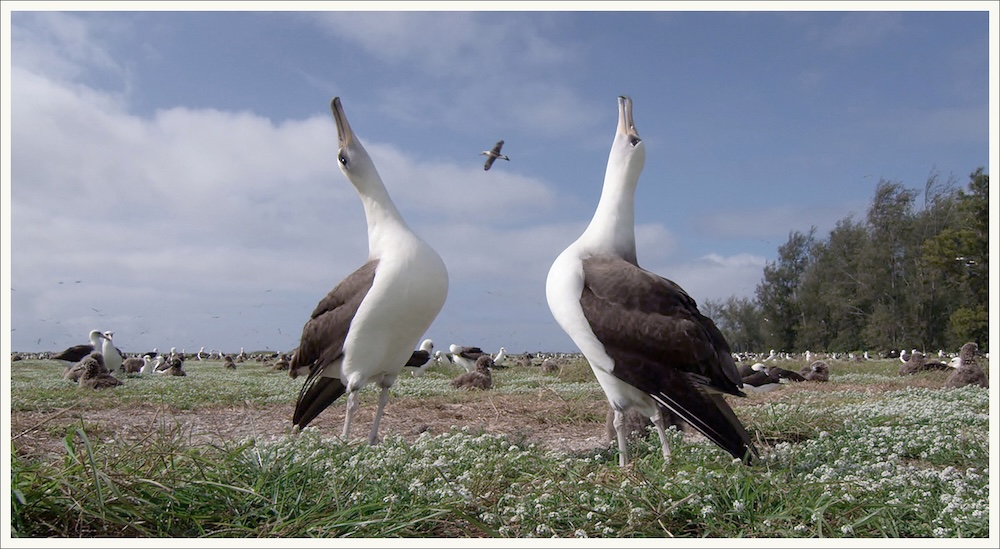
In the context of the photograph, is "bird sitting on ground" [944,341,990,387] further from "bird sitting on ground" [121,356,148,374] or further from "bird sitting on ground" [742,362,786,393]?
"bird sitting on ground" [121,356,148,374]

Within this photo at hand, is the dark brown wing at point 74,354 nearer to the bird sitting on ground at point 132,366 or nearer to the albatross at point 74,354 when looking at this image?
the albatross at point 74,354

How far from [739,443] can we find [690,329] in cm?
76

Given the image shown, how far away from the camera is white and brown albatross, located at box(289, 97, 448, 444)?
5.53 m

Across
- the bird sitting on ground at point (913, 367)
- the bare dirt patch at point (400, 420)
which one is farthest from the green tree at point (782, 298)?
the bare dirt patch at point (400, 420)

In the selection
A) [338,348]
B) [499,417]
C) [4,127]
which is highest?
[4,127]

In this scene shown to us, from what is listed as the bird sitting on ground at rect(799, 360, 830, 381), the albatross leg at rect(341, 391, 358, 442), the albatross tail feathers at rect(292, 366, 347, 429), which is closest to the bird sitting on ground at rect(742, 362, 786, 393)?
the bird sitting on ground at rect(799, 360, 830, 381)

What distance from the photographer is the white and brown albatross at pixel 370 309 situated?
553 cm

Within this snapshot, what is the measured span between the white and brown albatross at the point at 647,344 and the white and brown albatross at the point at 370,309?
3.61 feet

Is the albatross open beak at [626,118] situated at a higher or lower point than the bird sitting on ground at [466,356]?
higher

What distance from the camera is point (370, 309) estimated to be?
217 inches

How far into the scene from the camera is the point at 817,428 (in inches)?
253

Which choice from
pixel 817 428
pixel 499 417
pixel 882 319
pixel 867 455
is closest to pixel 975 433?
pixel 817 428

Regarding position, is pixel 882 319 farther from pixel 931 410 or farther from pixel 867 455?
pixel 867 455

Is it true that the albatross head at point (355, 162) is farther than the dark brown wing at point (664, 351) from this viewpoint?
Yes
